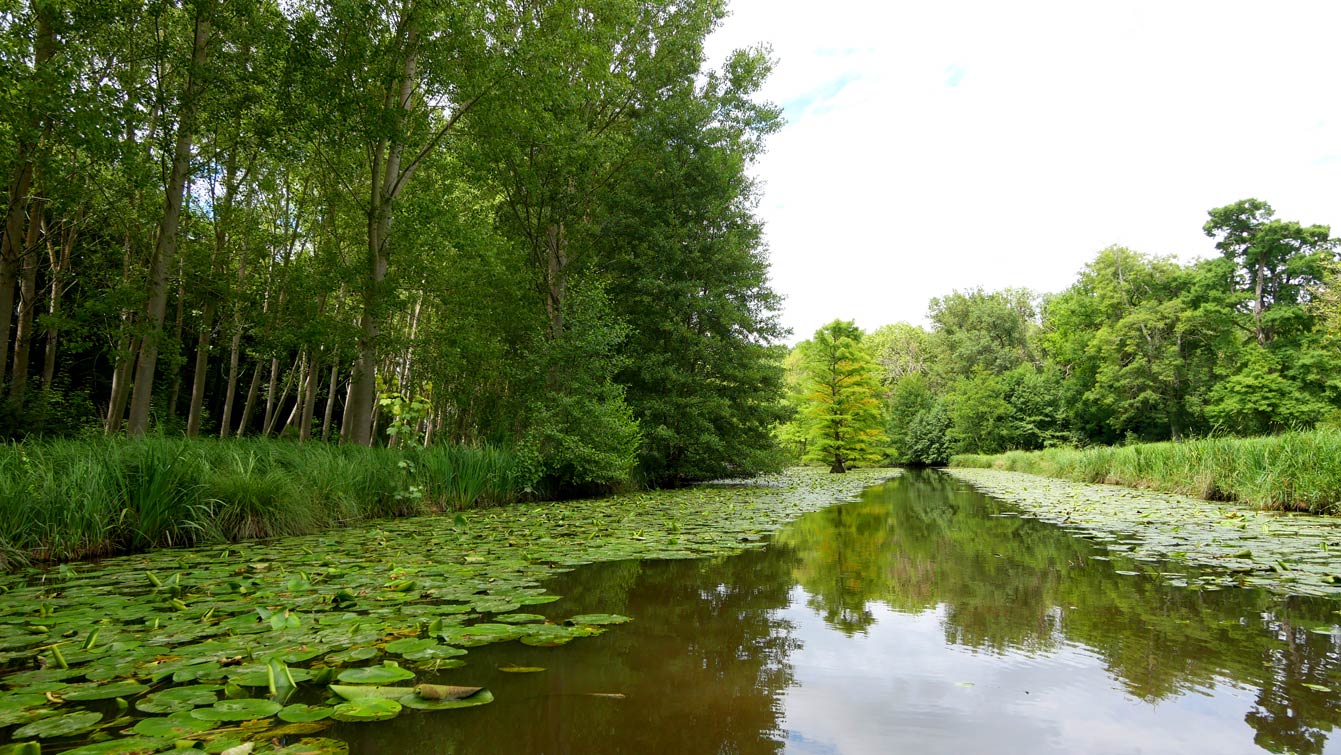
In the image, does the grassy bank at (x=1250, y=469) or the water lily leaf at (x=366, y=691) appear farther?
the grassy bank at (x=1250, y=469)

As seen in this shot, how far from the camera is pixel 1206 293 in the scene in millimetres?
29281

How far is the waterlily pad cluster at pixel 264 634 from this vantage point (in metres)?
1.71

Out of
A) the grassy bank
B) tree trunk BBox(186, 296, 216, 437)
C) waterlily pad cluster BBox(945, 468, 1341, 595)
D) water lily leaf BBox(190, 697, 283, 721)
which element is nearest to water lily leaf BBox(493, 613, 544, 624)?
water lily leaf BBox(190, 697, 283, 721)

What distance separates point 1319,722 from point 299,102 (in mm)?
12239

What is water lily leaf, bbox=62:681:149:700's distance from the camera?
184 cm

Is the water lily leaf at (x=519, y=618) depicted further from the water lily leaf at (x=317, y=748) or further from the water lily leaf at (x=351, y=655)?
the water lily leaf at (x=317, y=748)

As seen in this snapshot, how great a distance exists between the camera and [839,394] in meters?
25.9

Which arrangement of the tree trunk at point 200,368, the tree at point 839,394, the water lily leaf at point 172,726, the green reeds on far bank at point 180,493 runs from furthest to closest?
the tree at point 839,394, the tree trunk at point 200,368, the green reeds on far bank at point 180,493, the water lily leaf at point 172,726

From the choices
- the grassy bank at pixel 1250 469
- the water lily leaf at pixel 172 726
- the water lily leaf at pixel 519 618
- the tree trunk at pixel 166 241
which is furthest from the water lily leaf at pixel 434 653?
the grassy bank at pixel 1250 469

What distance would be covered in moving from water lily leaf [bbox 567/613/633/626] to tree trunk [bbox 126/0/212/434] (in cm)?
898

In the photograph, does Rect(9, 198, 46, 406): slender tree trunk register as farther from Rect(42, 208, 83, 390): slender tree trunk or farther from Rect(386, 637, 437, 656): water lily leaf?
Rect(386, 637, 437, 656): water lily leaf

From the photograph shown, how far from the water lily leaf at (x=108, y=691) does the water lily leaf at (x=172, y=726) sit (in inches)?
13.3

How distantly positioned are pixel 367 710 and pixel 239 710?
364 mm

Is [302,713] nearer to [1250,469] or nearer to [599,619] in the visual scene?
[599,619]
